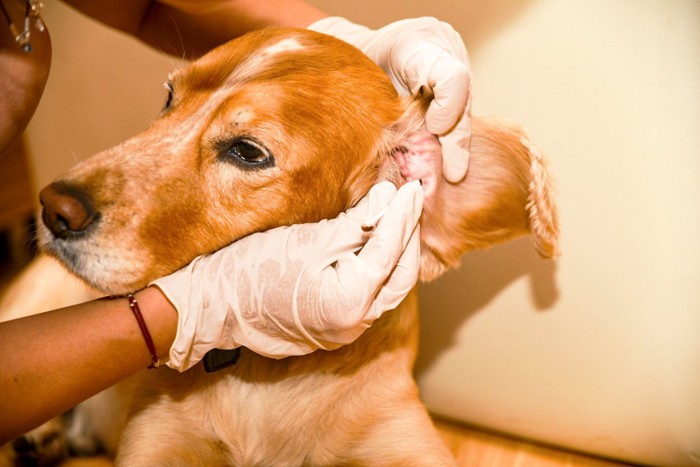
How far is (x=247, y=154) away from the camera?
5.12 feet

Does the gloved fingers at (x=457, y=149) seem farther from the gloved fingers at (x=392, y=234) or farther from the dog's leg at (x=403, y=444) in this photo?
the dog's leg at (x=403, y=444)

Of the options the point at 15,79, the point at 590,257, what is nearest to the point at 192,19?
the point at 15,79

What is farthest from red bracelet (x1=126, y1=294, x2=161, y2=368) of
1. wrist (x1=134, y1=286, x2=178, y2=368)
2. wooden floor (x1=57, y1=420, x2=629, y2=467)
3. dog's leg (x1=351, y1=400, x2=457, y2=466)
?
wooden floor (x1=57, y1=420, x2=629, y2=467)

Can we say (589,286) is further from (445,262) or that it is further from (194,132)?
(194,132)

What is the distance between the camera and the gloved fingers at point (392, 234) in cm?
148

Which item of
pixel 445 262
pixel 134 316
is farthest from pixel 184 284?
pixel 445 262

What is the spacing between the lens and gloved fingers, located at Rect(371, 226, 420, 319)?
1.55 m

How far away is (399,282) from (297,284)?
10.1 inches

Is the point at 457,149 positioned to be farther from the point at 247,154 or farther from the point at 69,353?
the point at 69,353

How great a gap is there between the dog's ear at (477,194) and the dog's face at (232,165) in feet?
0.32

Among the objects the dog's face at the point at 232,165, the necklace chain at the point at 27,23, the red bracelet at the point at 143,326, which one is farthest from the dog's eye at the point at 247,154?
the necklace chain at the point at 27,23

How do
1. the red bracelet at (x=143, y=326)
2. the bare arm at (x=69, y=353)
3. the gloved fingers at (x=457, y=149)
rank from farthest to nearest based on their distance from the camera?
the gloved fingers at (x=457, y=149) < the red bracelet at (x=143, y=326) < the bare arm at (x=69, y=353)

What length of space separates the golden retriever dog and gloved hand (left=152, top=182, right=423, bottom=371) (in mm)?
99

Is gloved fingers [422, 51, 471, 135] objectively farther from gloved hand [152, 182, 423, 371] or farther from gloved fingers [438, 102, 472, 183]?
gloved hand [152, 182, 423, 371]
